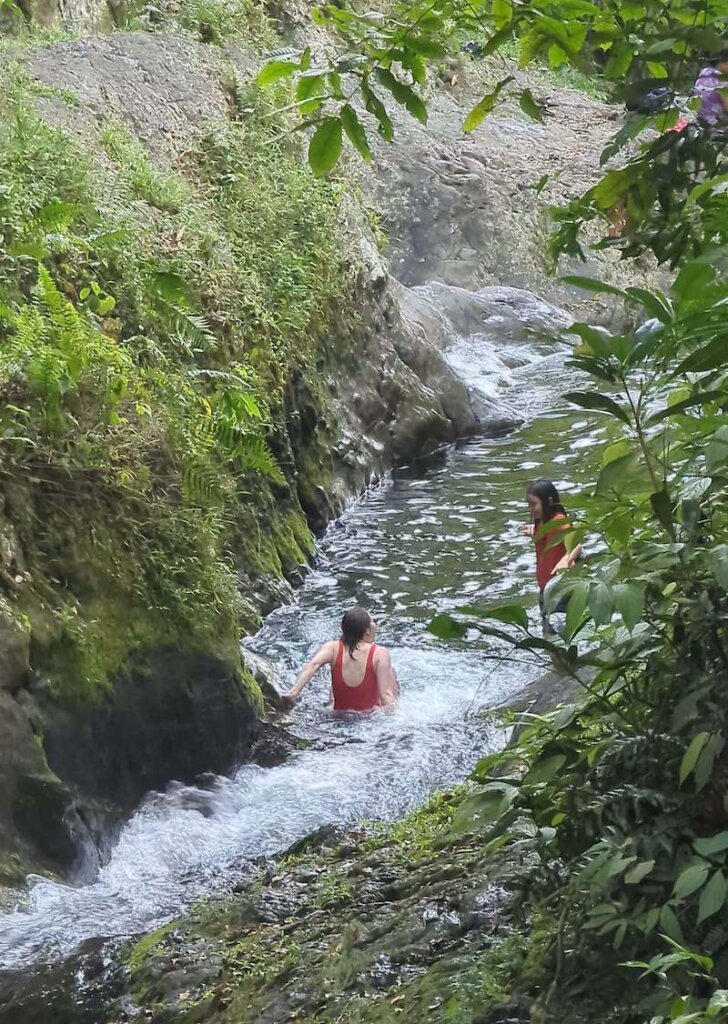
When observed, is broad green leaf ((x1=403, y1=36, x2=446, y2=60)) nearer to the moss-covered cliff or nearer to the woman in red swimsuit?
the moss-covered cliff

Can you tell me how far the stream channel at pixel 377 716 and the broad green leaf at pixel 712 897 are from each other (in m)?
0.92

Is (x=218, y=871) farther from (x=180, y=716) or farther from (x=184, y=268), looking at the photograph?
(x=184, y=268)

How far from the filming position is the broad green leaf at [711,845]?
215 cm

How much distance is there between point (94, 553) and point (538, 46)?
4.12m

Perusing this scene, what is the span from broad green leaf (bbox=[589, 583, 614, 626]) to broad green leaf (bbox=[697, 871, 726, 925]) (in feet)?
1.60

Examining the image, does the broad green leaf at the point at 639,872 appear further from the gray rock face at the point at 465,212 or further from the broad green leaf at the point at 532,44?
the gray rock face at the point at 465,212

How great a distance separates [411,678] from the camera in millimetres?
8109

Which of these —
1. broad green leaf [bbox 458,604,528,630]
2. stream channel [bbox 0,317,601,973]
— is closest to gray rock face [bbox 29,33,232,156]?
stream channel [bbox 0,317,601,973]

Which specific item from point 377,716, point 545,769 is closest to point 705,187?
point 545,769

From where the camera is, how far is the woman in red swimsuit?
7582 mm

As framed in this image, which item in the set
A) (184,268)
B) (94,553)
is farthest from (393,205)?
(94,553)

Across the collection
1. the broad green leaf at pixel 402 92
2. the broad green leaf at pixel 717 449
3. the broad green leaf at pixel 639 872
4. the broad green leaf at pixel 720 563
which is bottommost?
the broad green leaf at pixel 639 872

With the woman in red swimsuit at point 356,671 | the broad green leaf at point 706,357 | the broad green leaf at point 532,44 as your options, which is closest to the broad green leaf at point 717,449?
the broad green leaf at point 706,357

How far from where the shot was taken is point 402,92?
2646mm
